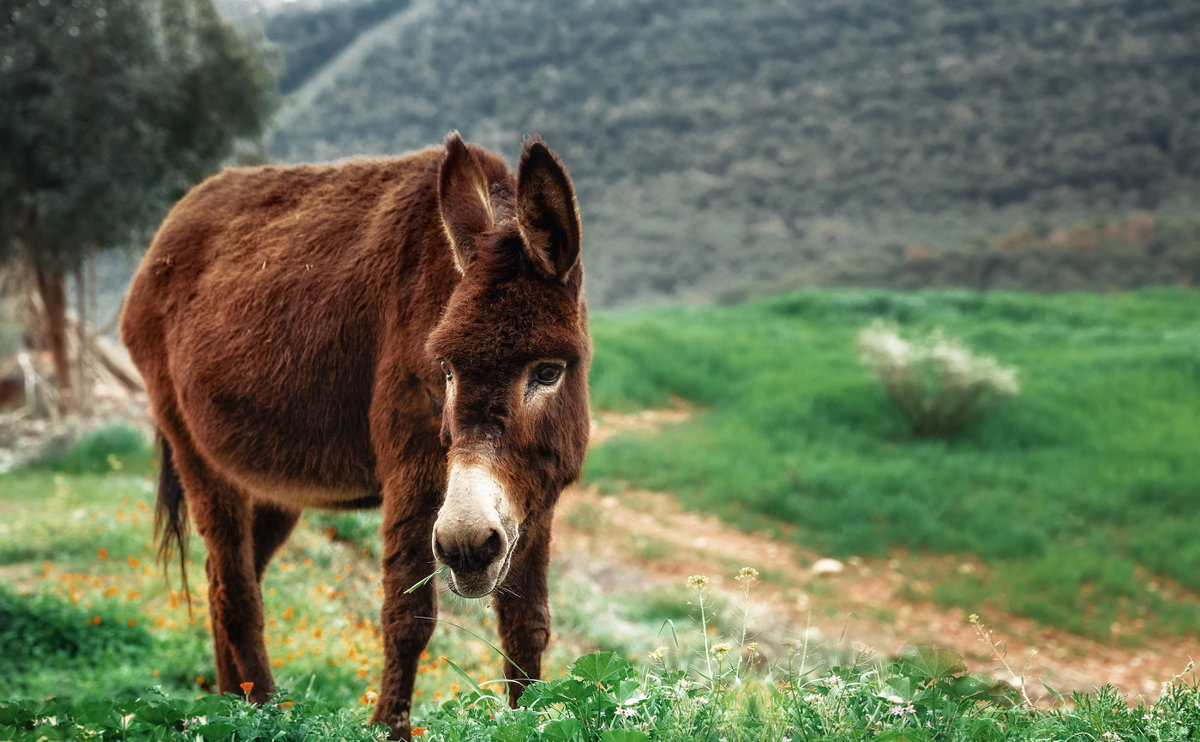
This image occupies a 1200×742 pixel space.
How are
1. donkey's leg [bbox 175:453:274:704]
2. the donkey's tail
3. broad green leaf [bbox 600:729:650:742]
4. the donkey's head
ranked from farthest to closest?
1. the donkey's tail
2. donkey's leg [bbox 175:453:274:704]
3. the donkey's head
4. broad green leaf [bbox 600:729:650:742]

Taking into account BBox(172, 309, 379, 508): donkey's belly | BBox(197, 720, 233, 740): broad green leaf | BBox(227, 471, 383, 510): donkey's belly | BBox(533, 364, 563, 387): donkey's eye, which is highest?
BBox(533, 364, 563, 387): donkey's eye

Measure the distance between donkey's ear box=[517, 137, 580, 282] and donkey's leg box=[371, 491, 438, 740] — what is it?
0.86m

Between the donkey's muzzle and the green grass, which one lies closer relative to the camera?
the donkey's muzzle

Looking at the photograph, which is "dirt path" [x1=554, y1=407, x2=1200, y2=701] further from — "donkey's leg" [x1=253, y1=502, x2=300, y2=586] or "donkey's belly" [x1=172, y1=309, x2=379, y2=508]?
"donkey's belly" [x1=172, y1=309, x2=379, y2=508]

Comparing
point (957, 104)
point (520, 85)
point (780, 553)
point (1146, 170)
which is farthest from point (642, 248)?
point (780, 553)

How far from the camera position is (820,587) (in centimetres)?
780

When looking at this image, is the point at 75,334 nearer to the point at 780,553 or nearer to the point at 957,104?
the point at 780,553

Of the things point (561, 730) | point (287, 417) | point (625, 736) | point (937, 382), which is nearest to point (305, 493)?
→ point (287, 417)

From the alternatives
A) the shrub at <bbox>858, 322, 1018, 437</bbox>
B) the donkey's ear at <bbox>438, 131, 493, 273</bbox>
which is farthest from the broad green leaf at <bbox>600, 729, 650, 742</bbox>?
the shrub at <bbox>858, 322, 1018, 437</bbox>

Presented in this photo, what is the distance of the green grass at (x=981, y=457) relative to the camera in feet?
25.3

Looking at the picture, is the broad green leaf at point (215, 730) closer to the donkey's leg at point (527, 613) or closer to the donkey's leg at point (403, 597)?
the donkey's leg at point (403, 597)

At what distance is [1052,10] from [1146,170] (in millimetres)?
8718

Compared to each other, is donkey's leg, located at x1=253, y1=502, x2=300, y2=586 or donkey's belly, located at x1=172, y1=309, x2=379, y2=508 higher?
donkey's belly, located at x1=172, y1=309, x2=379, y2=508

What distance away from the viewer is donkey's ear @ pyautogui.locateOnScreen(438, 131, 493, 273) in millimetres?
2189
